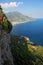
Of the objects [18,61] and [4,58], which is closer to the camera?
[4,58]

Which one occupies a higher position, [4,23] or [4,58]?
[4,23]

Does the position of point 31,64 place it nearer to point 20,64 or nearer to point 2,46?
point 20,64

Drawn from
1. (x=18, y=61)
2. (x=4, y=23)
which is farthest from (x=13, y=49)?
(x=4, y=23)

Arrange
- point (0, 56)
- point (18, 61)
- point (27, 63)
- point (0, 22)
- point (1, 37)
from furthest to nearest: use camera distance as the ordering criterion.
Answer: point (27, 63) < point (18, 61) < point (0, 22) < point (1, 37) < point (0, 56)

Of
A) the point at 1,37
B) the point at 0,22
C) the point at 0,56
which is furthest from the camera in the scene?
the point at 0,22

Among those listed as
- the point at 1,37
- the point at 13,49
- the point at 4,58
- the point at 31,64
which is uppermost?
the point at 1,37

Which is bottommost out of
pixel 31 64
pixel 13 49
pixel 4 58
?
pixel 31 64

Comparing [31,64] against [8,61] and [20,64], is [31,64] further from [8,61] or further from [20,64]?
[8,61]

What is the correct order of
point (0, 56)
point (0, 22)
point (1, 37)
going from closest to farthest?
point (0, 56) → point (1, 37) → point (0, 22)

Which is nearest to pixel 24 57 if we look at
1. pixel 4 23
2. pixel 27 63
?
pixel 27 63
